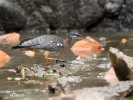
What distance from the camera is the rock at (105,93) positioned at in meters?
5.54

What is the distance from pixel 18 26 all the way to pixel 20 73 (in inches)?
402

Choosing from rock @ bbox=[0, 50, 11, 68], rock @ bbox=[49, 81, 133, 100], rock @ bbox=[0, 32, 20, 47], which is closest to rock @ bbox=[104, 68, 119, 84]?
rock @ bbox=[49, 81, 133, 100]

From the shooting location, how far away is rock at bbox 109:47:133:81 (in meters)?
6.45

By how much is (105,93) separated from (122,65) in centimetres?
99

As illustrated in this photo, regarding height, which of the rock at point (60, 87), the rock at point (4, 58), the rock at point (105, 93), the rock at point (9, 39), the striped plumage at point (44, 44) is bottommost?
the rock at point (105, 93)

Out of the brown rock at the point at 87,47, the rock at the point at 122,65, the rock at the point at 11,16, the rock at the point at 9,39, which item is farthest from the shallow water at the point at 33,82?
the rock at the point at 11,16

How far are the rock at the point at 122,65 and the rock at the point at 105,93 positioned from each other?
0.57 meters

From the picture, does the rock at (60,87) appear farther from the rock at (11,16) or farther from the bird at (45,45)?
the rock at (11,16)

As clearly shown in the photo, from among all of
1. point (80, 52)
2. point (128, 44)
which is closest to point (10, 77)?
point (80, 52)

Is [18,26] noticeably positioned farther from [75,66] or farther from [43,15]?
[75,66]

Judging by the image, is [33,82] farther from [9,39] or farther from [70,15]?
[70,15]

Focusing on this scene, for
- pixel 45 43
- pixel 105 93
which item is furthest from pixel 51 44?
pixel 105 93

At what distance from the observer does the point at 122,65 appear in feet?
21.7

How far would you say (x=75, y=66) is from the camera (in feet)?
29.0
